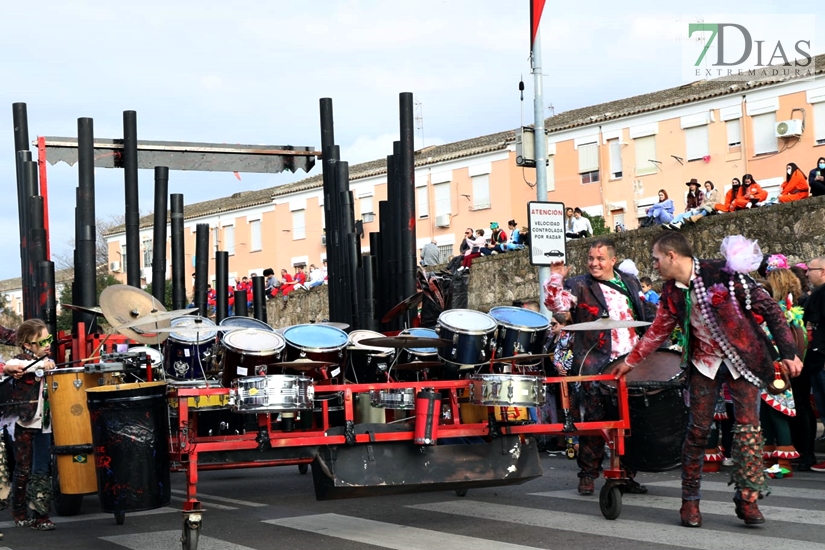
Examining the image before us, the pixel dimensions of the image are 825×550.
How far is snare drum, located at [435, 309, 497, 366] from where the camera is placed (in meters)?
8.44

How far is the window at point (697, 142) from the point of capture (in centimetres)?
4147

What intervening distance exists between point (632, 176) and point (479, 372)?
36.6m

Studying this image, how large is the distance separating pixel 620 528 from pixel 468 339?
1.72 m

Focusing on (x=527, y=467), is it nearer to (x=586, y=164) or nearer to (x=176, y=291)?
(x=176, y=291)

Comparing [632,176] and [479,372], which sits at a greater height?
[632,176]

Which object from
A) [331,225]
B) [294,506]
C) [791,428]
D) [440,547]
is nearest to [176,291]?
→ [331,225]

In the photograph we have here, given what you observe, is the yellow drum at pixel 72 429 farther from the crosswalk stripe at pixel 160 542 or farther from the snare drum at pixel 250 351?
the snare drum at pixel 250 351

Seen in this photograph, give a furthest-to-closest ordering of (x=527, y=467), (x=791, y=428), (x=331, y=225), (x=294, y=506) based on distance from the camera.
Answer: (x=331, y=225)
(x=791, y=428)
(x=294, y=506)
(x=527, y=467)

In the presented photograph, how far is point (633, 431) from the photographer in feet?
29.7

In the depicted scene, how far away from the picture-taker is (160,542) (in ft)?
26.6

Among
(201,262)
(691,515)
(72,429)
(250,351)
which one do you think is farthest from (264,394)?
(201,262)

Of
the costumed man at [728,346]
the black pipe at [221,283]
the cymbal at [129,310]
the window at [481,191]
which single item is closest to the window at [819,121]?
the window at [481,191]

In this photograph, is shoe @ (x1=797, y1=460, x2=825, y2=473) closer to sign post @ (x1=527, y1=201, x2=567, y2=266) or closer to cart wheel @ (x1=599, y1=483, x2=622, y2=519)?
cart wheel @ (x1=599, y1=483, x2=622, y2=519)

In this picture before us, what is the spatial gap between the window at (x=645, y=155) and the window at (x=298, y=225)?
20343 mm
